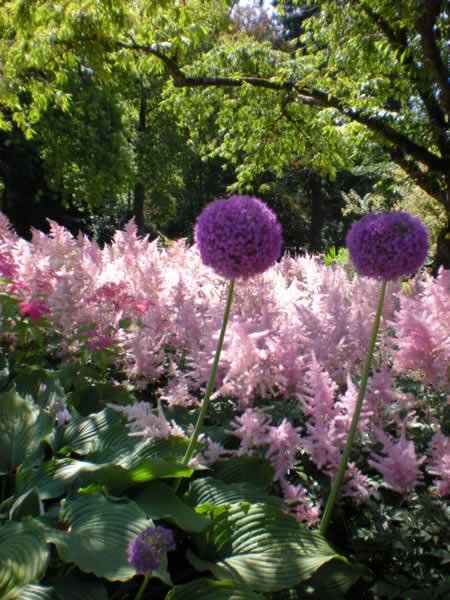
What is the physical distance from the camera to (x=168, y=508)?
177 cm

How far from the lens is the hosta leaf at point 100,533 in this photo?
4.84 feet

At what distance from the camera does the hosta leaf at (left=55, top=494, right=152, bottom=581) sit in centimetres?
148

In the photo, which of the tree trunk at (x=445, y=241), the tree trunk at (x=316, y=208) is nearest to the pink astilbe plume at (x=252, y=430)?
the tree trunk at (x=445, y=241)

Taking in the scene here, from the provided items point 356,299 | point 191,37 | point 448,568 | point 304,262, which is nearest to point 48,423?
point 448,568

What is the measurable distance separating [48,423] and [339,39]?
9300 mm

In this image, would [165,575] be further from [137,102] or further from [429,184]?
[137,102]

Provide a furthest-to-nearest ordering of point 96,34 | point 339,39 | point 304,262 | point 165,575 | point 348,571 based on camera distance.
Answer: point 339,39 < point 96,34 < point 304,262 < point 348,571 < point 165,575

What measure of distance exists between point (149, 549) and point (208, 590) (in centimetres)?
38

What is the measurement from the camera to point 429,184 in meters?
8.55

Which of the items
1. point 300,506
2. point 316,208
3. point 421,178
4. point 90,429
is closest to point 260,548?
point 300,506

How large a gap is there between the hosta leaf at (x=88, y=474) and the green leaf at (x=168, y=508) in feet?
0.14

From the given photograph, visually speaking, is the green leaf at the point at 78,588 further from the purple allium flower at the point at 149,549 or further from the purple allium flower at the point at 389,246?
the purple allium flower at the point at 389,246

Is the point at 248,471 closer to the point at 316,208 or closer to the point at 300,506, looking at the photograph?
the point at 300,506

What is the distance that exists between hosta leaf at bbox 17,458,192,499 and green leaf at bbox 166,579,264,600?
0.35 meters
